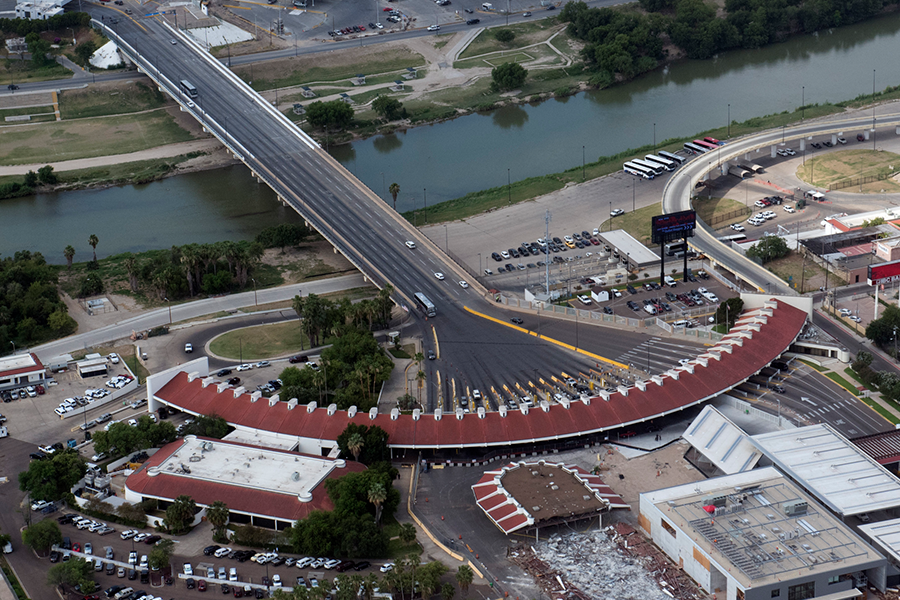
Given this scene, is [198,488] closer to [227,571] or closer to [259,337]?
Result: [227,571]

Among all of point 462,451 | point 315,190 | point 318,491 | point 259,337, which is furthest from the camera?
point 315,190

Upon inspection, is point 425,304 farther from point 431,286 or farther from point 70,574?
point 70,574

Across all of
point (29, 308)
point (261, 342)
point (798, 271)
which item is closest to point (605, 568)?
point (261, 342)

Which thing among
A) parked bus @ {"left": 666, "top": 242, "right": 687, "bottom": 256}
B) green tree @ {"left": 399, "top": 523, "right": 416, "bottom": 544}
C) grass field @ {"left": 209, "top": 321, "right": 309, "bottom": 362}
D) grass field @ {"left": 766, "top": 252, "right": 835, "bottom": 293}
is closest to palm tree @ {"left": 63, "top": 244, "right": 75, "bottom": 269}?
grass field @ {"left": 209, "top": 321, "right": 309, "bottom": 362}

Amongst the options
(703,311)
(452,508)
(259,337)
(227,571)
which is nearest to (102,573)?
(227,571)

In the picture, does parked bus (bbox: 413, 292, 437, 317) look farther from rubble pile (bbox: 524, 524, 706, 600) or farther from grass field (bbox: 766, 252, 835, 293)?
rubble pile (bbox: 524, 524, 706, 600)

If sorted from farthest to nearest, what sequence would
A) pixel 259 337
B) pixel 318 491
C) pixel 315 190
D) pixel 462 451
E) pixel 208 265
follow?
1. pixel 315 190
2. pixel 208 265
3. pixel 259 337
4. pixel 462 451
5. pixel 318 491
